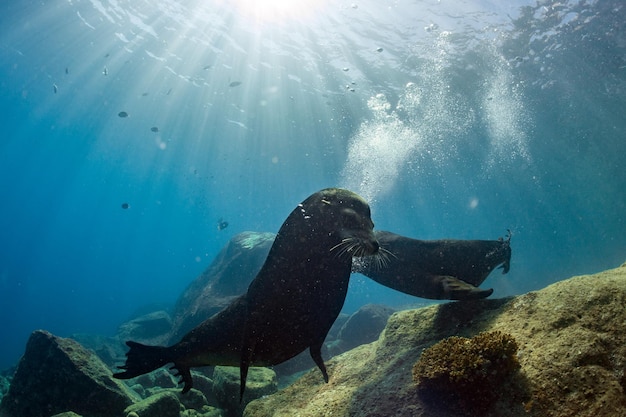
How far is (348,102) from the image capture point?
31281 mm

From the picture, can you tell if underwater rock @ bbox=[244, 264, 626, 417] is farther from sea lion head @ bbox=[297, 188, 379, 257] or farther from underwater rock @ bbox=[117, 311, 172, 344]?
underwater rock @ bbox=[117, 311, 172, 344]

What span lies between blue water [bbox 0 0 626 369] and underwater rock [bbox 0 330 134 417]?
20161mm

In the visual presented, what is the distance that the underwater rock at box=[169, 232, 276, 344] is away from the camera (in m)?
16.9

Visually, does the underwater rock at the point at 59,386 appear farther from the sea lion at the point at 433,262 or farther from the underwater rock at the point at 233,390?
the sea lion at the point at 433,262

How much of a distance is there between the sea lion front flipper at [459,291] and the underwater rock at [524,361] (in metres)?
0.28

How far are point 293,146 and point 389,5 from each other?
24774mm

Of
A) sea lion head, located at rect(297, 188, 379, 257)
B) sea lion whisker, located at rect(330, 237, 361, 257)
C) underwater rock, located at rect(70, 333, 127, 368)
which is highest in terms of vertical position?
sea lion head, located at rect(297, 188, 379, 257)

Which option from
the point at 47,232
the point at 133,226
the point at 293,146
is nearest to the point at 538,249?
the point at 293,146

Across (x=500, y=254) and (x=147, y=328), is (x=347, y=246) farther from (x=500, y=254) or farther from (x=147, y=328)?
(x=147, y=328)

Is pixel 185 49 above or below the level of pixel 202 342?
above

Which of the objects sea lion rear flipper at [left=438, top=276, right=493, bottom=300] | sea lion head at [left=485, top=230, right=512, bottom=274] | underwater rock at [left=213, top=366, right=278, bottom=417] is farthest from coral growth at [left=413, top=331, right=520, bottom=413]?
underwater rock at [left=213, top=366, right=278, bottom=417]

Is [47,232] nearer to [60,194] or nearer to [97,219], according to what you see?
[97,219]

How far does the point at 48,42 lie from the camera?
100ft

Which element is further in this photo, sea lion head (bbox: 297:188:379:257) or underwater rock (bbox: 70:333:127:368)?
underwater rock (bbox: 70:333:127:368)
